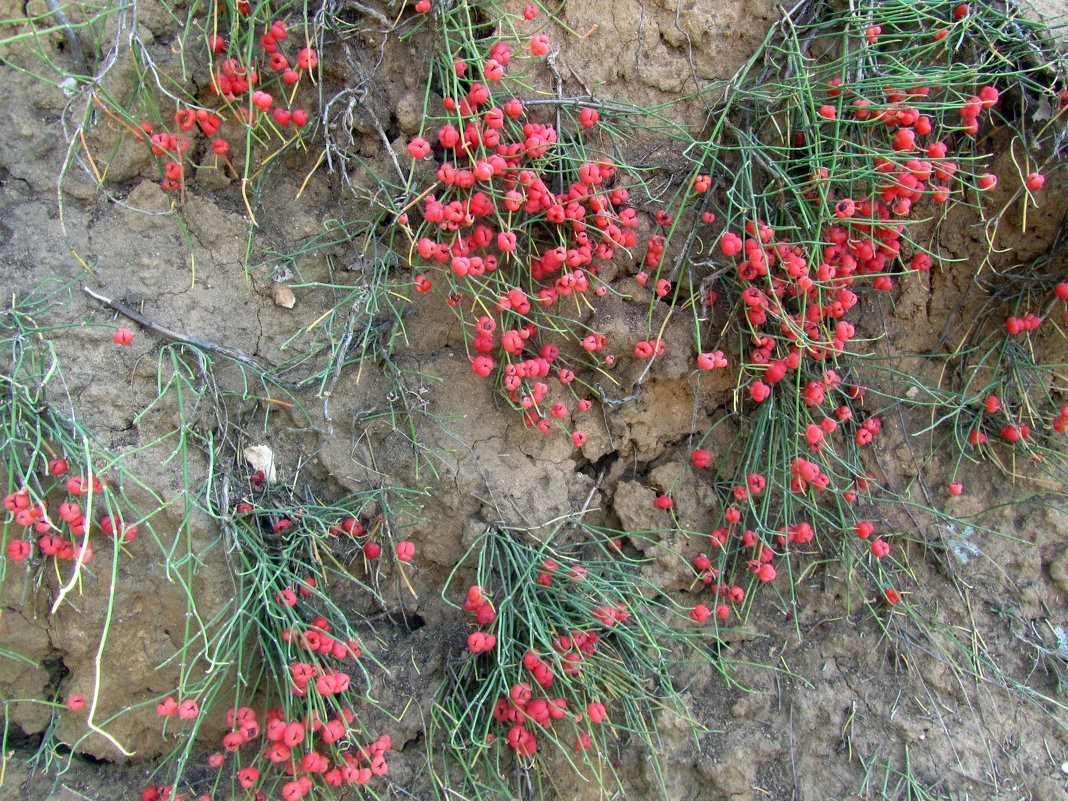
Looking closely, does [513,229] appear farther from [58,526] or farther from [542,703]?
[58,526]

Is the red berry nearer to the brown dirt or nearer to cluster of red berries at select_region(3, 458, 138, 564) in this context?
the brown dirt

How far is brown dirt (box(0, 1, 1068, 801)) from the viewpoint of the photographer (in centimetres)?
208

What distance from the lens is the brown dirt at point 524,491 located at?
2082 mm

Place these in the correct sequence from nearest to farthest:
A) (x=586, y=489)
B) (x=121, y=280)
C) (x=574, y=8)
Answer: (x=121, y=280) → (x=574, y=8) → (x=586, y=489)

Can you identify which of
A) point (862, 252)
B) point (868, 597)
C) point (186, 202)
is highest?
point (186, 202)

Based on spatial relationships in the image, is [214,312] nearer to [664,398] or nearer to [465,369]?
[465,369]

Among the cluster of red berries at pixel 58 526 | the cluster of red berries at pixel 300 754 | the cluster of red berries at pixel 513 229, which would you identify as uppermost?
the cluster of red berries at pixel 513 229

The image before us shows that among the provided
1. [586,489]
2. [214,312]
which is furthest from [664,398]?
[214,312]

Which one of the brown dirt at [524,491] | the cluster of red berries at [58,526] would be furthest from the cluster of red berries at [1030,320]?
the cluster of red berries at [58,526]

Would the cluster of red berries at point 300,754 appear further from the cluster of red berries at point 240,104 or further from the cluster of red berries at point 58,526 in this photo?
the cluster of red berries at point 240,104

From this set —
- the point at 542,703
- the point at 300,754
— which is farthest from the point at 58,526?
the point at 542,703

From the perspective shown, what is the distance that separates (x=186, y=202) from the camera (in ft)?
7.18

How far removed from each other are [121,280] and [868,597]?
2.75 metres

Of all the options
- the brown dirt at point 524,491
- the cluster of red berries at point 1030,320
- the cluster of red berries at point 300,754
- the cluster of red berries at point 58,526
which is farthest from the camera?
the cluster of red berries at point 1030,320
